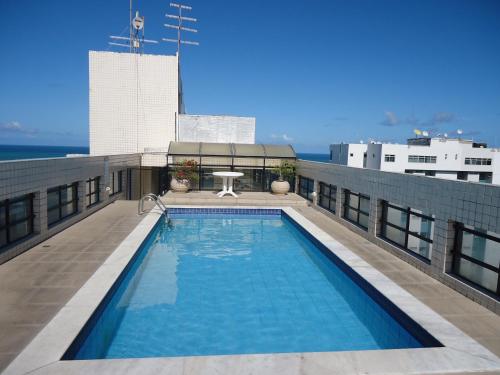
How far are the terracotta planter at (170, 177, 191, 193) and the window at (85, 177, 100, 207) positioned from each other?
3530 millimetres

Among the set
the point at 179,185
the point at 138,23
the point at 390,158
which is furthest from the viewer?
the point at 390,158

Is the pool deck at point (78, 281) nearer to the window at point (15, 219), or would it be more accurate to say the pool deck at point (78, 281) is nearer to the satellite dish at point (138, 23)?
the window at point (15, 219)

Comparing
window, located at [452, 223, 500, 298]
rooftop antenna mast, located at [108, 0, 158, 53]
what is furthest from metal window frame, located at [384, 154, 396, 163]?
window, located at [452, 223, 500, 298]

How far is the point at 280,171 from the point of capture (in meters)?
16.3

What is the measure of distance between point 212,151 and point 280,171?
3.39m

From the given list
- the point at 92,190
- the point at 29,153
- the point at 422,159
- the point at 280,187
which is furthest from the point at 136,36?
the point at 29,153

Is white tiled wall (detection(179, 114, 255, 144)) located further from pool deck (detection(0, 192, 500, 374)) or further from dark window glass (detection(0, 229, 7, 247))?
dark window glass (detection(0, 229, 7, 247))

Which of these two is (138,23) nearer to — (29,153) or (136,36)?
(136,36)

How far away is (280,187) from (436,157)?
5289cm

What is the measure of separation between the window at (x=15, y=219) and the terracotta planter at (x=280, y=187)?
10.2 m

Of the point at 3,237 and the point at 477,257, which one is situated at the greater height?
the point at 477,257

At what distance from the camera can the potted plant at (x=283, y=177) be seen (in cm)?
1591

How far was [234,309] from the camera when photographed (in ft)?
18.8

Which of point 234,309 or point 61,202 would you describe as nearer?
point 234,309
